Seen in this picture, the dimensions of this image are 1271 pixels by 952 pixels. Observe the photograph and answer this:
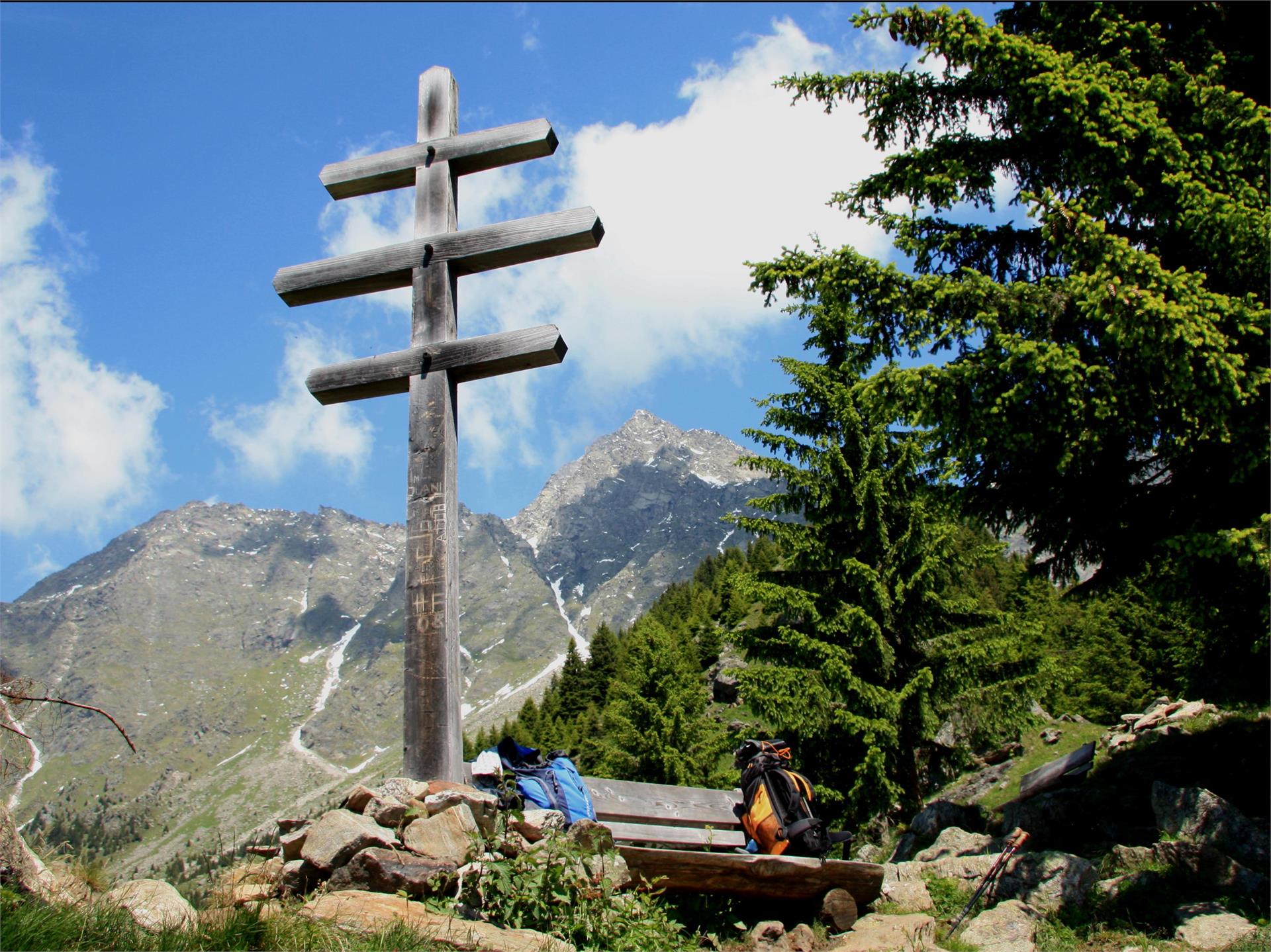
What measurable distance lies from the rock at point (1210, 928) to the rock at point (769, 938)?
255 centimetres

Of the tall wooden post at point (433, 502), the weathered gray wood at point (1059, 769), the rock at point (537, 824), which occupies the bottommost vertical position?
Result: the weathered gray wood at point (1059, 769)

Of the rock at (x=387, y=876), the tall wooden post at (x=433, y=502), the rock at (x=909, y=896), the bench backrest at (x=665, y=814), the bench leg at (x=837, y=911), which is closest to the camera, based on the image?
the rock at (x=387, y=876)

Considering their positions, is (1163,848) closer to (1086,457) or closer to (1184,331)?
(1086,457)

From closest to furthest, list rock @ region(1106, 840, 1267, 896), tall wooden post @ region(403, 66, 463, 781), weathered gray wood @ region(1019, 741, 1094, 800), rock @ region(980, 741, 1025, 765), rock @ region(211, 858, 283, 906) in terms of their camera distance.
→ rock @ region(211, 858, 283, 906)
tall wooden post @ region(403, 66, 463, 781)
rock @ region(1106, 840, 1267, 896)
weathered gray wood @ region(1019, 741, 1094, 800)
rock @ region(980, 741, 1025, 765)

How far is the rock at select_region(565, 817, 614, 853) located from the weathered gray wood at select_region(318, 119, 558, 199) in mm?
4465

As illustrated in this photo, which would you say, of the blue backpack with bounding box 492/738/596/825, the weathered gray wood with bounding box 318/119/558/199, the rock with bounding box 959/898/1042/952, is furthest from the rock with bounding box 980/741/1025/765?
the weathered gray wood with bounding box 318/119/558/199

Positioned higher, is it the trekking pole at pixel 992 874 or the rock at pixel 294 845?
the rock at pixel 294 845

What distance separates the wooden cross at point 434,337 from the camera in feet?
17.0

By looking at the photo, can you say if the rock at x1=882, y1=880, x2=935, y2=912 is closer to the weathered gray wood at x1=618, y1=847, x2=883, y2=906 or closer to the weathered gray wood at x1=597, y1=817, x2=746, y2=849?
the weathered gray wood at x1=618, y1=847, x2=883, y2=906

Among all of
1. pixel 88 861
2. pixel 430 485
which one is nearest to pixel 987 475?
pixel 430 485

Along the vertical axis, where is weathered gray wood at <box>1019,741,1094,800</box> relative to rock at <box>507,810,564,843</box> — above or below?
below

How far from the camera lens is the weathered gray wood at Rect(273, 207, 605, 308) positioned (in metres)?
5.77

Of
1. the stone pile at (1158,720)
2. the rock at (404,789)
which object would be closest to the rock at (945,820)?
the stone pile at (1158,720)

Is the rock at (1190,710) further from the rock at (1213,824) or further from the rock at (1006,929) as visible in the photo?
the rock at (1006,929)
